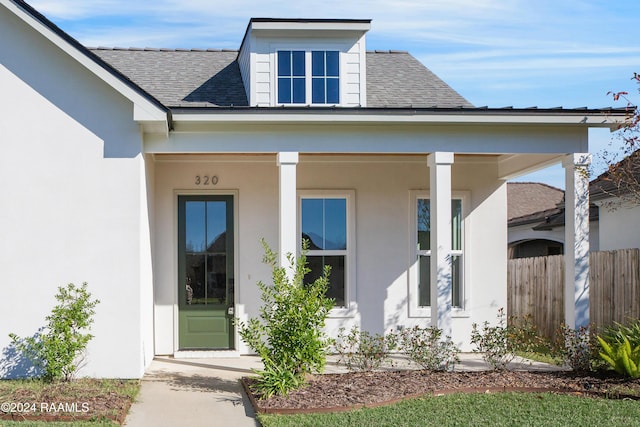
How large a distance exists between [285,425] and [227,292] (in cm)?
487

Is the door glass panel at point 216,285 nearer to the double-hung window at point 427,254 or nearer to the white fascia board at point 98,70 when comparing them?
the double-hung window at point 427,254

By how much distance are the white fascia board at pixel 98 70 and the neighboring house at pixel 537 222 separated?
12.2m

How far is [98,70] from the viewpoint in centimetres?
958

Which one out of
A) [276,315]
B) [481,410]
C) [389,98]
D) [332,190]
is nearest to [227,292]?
[332,190]

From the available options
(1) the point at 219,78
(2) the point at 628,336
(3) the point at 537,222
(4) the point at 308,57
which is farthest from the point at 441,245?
(3) the point at 537,222

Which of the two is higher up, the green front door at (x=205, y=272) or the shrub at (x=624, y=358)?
the green front door at (x=205, y=272)

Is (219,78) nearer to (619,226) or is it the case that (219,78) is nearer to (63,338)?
(63,338)

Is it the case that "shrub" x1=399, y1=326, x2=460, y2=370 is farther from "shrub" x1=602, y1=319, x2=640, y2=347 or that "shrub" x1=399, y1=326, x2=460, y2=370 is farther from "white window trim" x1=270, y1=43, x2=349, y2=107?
"white window trim" x1=270, y1=43, x2=349, y2=107

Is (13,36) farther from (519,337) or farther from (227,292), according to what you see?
(519,337)

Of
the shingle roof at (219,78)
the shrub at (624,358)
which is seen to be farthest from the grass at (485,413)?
the shingle roof at (219,78)

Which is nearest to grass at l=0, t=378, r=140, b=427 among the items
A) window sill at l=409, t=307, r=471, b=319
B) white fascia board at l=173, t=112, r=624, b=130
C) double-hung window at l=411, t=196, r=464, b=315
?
white fascia board at l=173, t=112, r=624, b=130

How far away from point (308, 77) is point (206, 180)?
2.35m

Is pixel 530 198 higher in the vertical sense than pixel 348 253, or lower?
higher

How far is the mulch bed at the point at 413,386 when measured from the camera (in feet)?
28.0
